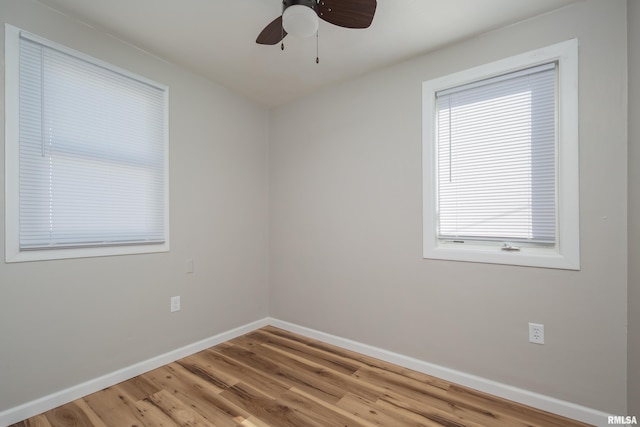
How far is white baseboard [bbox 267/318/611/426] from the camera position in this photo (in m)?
1.68

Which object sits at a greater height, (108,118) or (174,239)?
(108,118)

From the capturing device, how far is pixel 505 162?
1986 mm

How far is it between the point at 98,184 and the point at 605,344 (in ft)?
11.3

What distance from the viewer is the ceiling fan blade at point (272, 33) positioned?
5.16 feet

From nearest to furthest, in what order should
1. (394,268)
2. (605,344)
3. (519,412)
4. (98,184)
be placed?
(605,344)
(519,412)
(98,184)
(394,268)

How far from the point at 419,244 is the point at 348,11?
1.67 metres

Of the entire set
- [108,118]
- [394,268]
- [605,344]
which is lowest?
[605,344]

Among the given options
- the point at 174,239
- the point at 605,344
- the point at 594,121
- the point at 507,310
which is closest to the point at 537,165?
the point at 594,121

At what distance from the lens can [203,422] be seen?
5.54 ft

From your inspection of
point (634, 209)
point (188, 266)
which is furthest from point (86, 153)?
point (634, 209)

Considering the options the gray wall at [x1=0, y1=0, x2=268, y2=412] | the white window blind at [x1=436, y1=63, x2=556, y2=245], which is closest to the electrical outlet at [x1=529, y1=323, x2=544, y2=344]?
the white window blind at [x1=436, y1=63, x2=556, y2=245]

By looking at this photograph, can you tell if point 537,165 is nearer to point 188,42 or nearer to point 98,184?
point 188,42

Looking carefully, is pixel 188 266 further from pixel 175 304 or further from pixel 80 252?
pixel 80 252

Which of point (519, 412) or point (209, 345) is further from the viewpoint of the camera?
point (209, 345)
